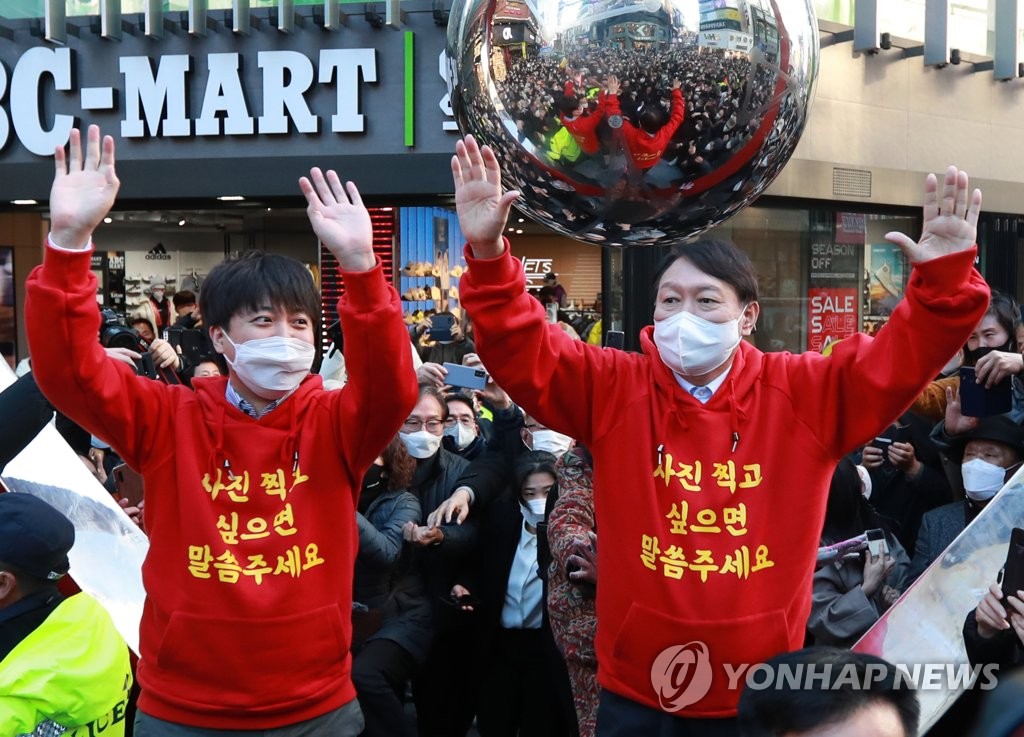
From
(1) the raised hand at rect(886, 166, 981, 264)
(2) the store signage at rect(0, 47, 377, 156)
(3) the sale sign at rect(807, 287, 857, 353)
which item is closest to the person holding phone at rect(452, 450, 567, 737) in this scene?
(1) the raised hand at rect(886, 166, 981, 264)

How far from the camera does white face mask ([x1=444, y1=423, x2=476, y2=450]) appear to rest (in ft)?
19.4

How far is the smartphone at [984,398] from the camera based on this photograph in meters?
4.05

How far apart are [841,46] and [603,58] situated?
1074cm

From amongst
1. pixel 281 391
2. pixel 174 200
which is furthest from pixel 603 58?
pixel 174 200

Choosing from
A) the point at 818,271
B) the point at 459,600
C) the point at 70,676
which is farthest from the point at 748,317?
the point at 818,271

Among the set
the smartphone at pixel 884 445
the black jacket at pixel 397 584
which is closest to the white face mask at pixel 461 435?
the black jacket at pixel 397 584

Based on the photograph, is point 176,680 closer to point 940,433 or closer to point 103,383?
point 103,383

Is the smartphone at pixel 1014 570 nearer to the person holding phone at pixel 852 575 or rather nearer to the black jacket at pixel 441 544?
the person holding phone at pixel 852 575


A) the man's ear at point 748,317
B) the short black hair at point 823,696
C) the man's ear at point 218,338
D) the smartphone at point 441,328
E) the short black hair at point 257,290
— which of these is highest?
the short black hair at point 257,290

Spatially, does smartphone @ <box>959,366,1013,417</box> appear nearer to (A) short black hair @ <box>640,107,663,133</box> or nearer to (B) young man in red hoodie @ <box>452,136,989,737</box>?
(B) young man in red hoodie @ <box>452,136,989,737</box>

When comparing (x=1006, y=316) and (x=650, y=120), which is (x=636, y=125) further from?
(x=1006, y=316)

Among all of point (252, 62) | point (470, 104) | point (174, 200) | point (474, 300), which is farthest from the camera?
point (174, 200)

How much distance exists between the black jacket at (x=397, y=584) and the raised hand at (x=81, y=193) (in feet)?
6.80

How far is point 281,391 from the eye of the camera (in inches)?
110
